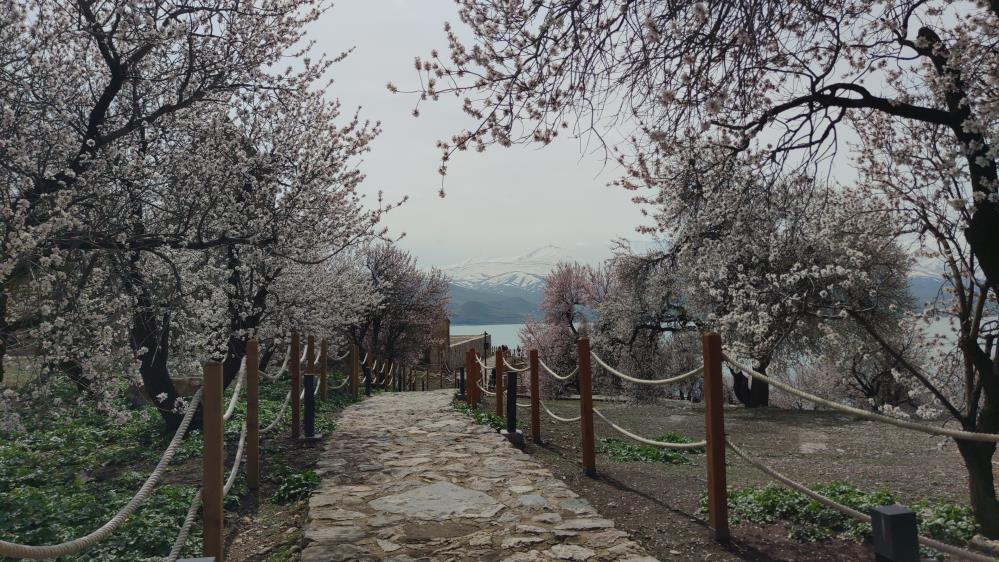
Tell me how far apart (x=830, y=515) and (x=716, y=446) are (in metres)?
1.26

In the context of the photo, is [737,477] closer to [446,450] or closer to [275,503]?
[446,450]

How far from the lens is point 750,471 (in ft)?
25.3

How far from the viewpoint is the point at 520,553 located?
4402 mm

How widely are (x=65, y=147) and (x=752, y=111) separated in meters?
7.63

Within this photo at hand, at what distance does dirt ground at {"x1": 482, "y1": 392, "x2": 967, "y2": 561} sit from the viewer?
451 centimetres

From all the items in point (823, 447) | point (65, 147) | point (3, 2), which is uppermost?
point (3, 2)

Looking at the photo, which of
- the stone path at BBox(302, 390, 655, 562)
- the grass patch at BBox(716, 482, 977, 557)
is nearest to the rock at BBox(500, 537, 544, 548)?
the stone path at BBox(302, 390, 655, 562)

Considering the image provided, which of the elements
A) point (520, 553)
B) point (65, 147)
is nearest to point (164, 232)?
point (65, 147)

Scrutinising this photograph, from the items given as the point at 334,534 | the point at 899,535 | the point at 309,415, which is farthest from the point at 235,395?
the point at 899,535

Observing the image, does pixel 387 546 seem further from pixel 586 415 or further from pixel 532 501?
pixel 586 415

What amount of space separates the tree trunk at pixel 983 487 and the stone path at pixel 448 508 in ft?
9.33

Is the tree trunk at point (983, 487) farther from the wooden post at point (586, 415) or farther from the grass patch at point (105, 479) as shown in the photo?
the grass patch at point (105, 479)

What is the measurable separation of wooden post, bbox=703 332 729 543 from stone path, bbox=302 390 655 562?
618 millimetres

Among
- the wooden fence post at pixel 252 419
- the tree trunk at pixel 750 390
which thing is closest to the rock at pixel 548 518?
the wooden fence post at pixel 252 419
